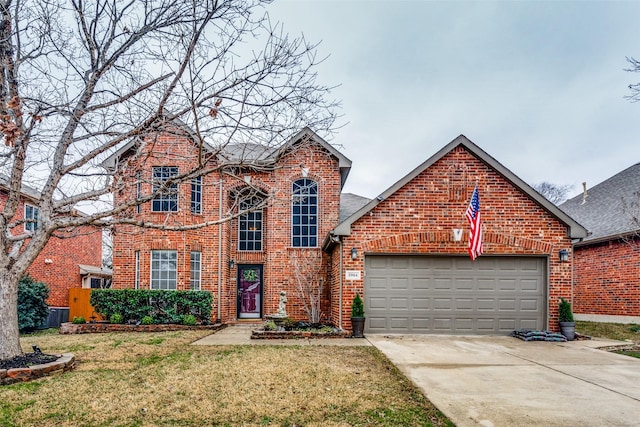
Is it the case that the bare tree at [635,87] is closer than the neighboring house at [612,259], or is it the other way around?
the bare tree at [635,87]

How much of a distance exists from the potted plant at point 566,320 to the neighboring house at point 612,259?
110 inches

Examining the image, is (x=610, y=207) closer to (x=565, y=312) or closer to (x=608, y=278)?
(x=608, y=278)

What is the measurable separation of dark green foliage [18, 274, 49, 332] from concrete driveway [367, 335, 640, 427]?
10926mm

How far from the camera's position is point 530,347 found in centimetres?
945

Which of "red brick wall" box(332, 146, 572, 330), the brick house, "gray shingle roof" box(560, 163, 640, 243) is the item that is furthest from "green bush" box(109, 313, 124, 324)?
"gray shingle roof" box(560, 163, 640, 243)

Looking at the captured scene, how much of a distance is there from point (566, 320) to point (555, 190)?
35.3 m

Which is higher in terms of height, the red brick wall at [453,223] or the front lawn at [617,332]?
the red brick wall at [453,223]

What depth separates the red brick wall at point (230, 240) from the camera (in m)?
14.2

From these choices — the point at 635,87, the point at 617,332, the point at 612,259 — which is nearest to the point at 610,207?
the point at 612,259

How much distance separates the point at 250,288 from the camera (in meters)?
15.3

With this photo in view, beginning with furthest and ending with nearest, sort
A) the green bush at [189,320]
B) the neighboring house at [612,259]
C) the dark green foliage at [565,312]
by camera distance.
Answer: the neighboring house at [612,259]
the green bush at [189,320]
the dark green foliage at [565,312]

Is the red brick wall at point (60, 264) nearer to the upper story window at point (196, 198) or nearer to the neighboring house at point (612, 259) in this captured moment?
the upper story window at point (196, 198)

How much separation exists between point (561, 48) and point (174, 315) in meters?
14.9

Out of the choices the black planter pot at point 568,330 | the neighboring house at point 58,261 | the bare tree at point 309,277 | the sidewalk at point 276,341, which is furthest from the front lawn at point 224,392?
the neighboring house at point 58,261
